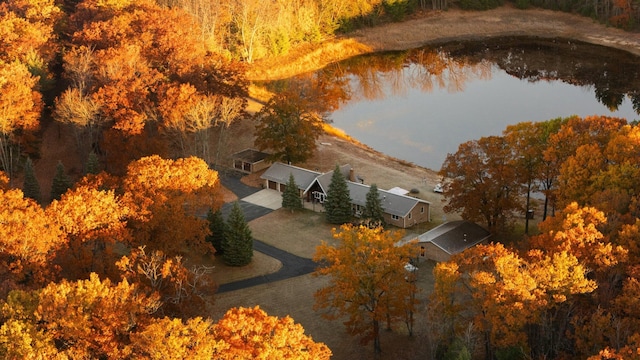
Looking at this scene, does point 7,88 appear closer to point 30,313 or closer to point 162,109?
point 162,109

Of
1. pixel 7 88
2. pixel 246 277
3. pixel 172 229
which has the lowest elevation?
pixel 246 277

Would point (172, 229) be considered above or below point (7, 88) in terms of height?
below

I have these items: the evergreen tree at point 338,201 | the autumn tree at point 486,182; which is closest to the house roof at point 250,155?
the evergreen tree at point 338,201

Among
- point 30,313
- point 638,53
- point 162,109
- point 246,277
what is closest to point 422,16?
point 638,53

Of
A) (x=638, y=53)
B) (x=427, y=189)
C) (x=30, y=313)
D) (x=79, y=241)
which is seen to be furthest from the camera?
(x=638, y=53)

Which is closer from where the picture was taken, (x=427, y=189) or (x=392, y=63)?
(x=427, y=189)

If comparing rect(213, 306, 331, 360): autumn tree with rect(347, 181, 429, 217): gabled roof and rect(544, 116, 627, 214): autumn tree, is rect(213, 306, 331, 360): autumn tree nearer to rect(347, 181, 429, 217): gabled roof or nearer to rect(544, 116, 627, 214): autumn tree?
rect(544, 116, 627, 214): autumn tree

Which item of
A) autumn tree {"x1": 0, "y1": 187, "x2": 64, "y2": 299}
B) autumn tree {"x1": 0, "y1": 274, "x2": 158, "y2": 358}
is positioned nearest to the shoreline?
autumn tree {"x1": 0, "y1": 187, "x2": 64, "y2": 299}

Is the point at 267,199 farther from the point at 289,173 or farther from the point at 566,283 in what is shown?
the point at 566,283
